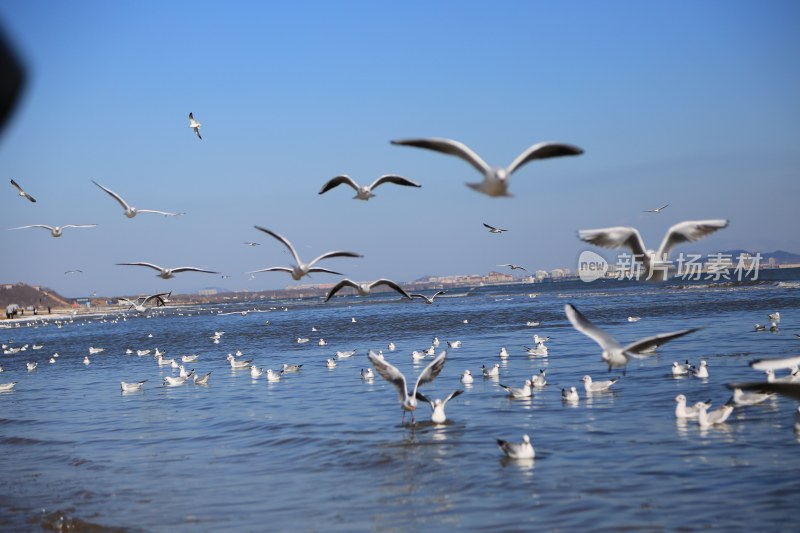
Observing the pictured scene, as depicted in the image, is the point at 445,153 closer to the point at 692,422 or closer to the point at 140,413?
the point at 692,422

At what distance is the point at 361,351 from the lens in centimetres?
3020

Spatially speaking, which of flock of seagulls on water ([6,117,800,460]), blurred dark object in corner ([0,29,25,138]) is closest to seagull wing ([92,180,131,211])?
flock of seagulls on water ([6,117,800,460])

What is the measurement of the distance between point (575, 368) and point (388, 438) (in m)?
8.78

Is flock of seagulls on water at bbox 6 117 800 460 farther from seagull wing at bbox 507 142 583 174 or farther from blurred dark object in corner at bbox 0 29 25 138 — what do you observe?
blurred dark object in corner at bbox 0 29 25 138

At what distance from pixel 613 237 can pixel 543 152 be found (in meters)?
2.04

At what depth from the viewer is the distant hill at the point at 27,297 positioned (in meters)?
132

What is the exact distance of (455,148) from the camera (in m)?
8.67

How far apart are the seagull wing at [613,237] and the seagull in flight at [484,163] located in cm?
170

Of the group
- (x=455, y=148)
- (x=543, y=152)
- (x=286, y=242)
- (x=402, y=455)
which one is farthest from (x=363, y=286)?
(x=543, y=152)

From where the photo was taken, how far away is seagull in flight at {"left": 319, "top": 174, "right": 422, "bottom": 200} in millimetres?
11477

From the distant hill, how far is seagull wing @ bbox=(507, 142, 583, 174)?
13029 cm

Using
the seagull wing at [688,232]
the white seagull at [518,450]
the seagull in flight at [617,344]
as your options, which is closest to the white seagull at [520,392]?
the white seagull at [518,450]

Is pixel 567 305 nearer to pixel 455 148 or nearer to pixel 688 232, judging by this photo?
pixel 688 232

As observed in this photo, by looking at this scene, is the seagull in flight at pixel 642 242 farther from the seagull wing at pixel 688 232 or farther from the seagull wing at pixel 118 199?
the seagull wing at pixel 118 199
